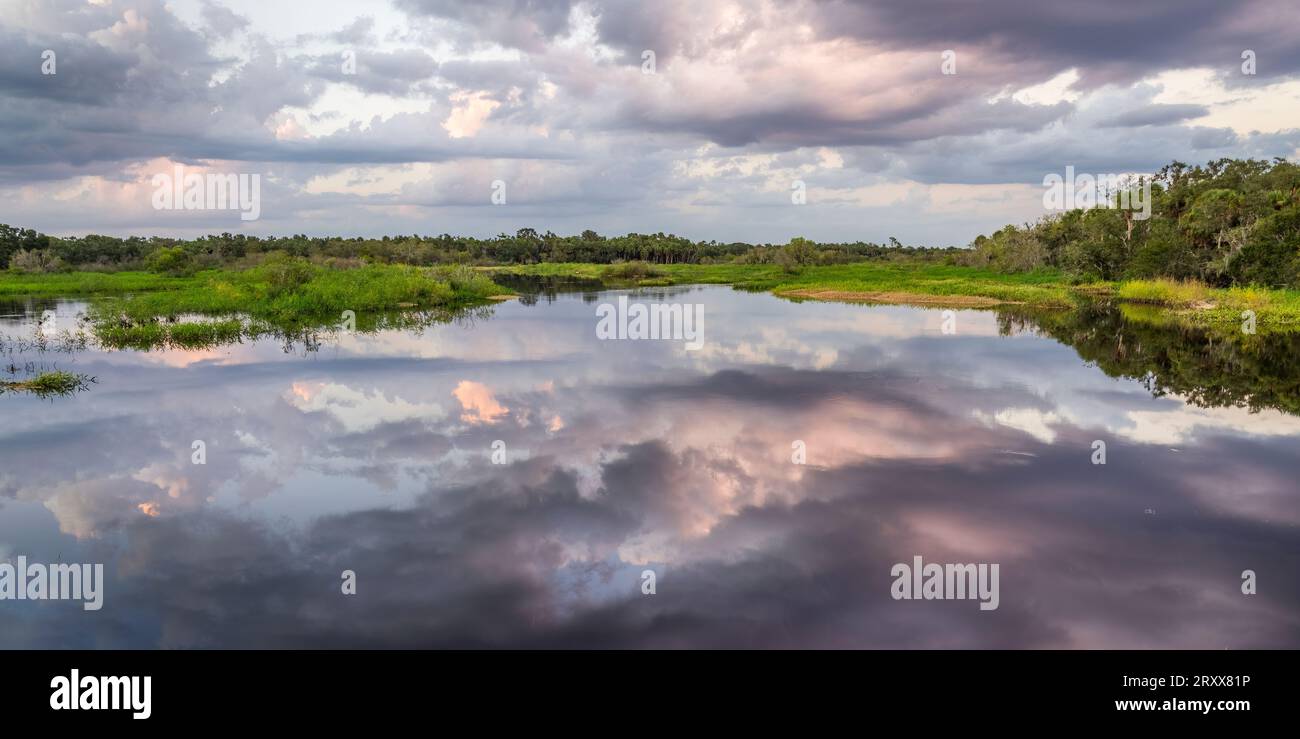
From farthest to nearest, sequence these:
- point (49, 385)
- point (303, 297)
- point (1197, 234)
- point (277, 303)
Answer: point (1197, 234)
point (303, 297)
point (277, 303)
point (49, 385)

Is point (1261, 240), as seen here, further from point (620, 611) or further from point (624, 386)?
point (620, 611)

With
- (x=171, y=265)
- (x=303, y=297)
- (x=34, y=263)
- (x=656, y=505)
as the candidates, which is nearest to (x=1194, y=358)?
(x=656, y=505)

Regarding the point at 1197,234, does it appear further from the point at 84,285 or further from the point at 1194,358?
the point at 84,285

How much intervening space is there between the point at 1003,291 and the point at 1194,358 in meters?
35.1

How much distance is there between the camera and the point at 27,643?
27.5 feet

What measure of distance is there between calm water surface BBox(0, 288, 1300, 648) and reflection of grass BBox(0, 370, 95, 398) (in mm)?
936

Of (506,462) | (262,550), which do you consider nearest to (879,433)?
(506,462)

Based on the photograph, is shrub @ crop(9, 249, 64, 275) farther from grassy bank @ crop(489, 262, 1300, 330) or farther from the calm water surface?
the calm water surface

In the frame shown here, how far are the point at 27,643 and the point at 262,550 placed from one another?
2974mm

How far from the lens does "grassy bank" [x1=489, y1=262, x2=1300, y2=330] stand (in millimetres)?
41259

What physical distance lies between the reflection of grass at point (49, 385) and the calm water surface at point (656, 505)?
936mm

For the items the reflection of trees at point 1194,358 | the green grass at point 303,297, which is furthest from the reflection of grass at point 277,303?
the reflection of trees at point 1194,358

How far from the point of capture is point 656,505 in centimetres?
1275

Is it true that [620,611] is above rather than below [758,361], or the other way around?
below
